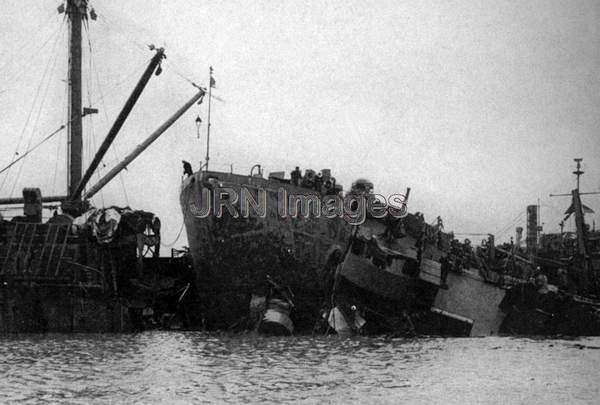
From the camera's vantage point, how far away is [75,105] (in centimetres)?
2633

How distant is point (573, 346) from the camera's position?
66.0 ft

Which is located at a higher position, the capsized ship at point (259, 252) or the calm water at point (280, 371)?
the capsized ship at point (259, 252)

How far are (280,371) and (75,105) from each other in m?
18.5

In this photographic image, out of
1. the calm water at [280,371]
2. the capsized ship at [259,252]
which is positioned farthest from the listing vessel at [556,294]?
the capsized ship at [259,252]

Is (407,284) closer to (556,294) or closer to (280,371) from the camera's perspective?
(556,294)

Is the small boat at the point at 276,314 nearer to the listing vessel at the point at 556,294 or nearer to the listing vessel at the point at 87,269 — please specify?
the listing vessel at the point at 87,269

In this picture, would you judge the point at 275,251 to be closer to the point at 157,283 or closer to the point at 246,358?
the point at 157,283

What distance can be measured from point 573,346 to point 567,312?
26.8ft

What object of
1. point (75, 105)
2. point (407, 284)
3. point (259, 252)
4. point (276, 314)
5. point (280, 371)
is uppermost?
→ point (75, 105)

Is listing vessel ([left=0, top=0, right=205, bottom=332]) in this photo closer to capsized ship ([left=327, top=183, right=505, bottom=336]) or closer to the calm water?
the calm water

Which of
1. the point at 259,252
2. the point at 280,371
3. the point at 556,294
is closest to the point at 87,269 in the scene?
the point at 259,252

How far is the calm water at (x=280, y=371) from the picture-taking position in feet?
30.4

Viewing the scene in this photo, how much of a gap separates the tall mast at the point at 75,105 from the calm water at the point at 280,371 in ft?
34.5

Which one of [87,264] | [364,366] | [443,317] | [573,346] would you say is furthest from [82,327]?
[573,346]
